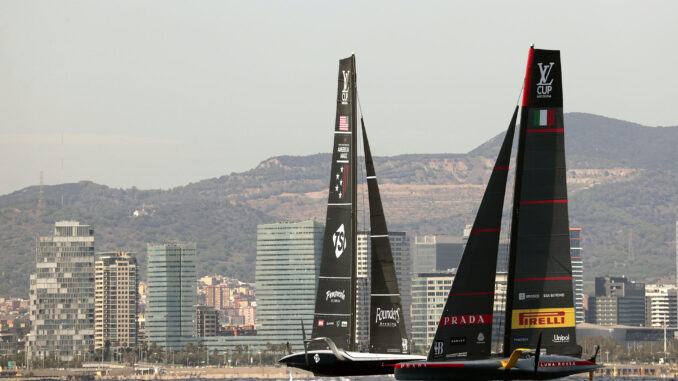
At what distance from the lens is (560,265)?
113ft

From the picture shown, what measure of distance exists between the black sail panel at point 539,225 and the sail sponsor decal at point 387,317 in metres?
9.98

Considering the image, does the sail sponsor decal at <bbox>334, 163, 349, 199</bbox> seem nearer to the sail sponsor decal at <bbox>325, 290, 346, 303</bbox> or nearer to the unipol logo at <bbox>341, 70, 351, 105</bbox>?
the unipol logo at <bbox>341, 70, 351, 105</bbox>

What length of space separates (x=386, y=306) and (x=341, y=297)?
1.57 metres

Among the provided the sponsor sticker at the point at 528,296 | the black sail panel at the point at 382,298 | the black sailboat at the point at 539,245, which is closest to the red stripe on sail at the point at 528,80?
the black sailboat at the point at 539,245

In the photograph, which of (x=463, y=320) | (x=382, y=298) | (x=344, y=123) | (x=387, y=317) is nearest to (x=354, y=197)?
(x=344, y=123)

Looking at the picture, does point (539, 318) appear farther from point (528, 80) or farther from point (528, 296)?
point (528, 80)

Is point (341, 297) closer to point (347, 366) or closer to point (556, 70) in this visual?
point (347, 366)

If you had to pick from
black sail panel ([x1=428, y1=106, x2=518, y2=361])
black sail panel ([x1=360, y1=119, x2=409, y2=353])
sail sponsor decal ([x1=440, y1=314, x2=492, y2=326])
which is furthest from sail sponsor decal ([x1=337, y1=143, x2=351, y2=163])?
sail sponsor decal ([x1=440, y1=314, x2=492, y2=326])

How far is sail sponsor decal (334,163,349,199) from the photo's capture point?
4541 centimetres

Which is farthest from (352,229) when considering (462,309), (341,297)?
(462,309)

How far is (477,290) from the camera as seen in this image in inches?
1410

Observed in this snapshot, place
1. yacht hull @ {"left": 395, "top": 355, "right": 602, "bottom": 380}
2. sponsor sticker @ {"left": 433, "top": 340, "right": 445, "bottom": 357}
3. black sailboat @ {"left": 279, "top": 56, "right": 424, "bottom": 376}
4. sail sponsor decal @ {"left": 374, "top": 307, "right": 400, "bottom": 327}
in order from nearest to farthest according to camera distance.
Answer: yacht hull @ {"left": 395, "top": 355, "right": 602, "bottom": 380}
sponsor sticker @ {"left": 433, "top": 340, "right": 445, "bottom": 357}
black sailboat @ {"left": 279, "top": 56, "right": 424, "bottom": 376}
sail sponsor decal @ {"left": 374, "top": 307, "right": 400, "bottom": 327}

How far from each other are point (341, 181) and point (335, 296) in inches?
150

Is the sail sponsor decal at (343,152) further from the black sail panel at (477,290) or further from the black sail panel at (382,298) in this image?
the black sail panel at (477,290)
